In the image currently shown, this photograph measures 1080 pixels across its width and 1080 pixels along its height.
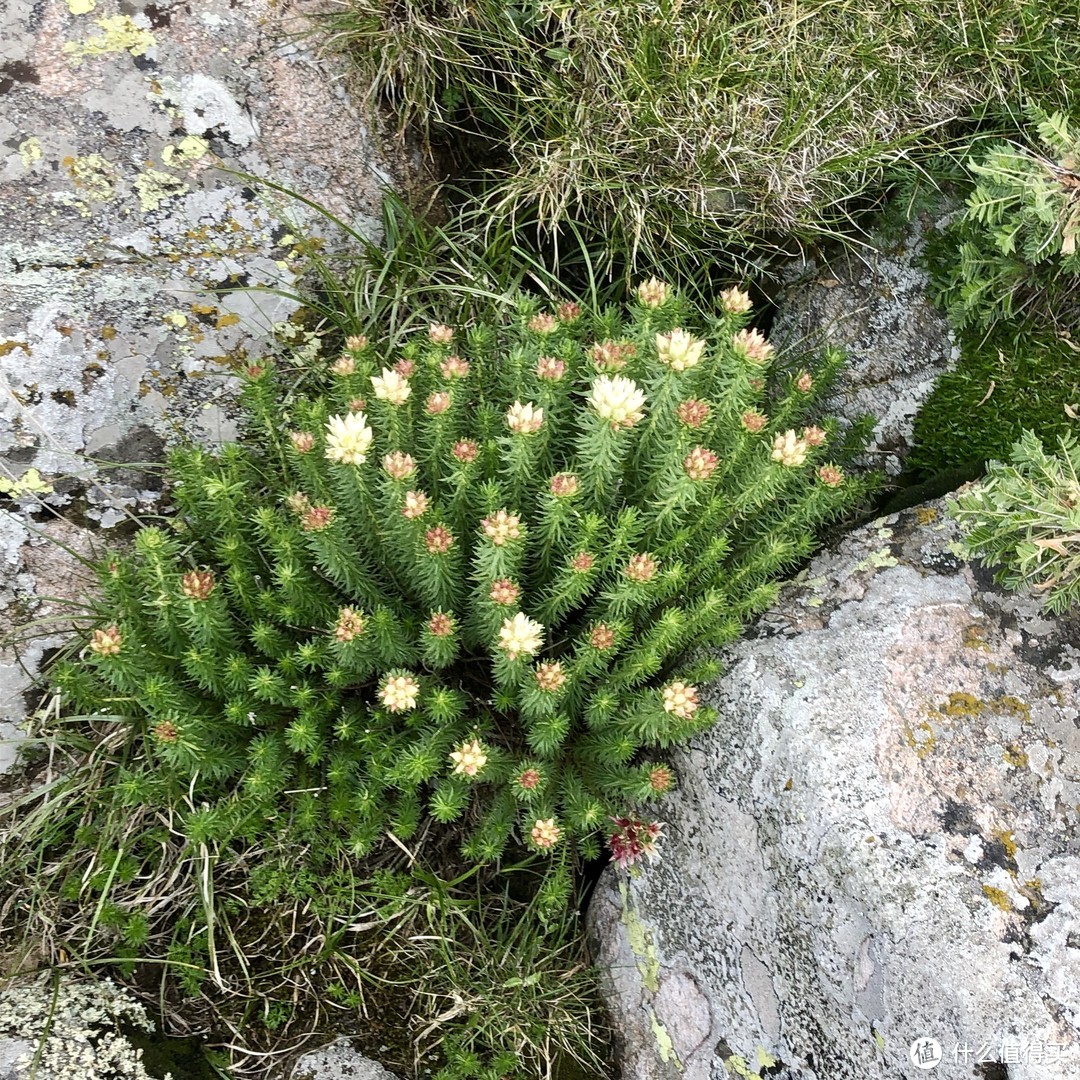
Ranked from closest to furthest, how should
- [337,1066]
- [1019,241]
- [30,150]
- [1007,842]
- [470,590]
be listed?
[1007,842] → [337,1066] → [470,590] → [1019,241] → [30,150]

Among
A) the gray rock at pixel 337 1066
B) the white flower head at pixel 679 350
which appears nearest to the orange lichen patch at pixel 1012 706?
the white flower head at pixel 679 350

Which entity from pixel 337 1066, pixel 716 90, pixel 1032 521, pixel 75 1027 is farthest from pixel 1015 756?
pixel 75 1027

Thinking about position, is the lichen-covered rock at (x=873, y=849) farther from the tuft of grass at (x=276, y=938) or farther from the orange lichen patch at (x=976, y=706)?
the tuft of grass at (x=276, y=938)

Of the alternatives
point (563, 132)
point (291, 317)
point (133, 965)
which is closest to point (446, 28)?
point (563, 132)

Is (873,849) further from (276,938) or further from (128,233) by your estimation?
(128,233)

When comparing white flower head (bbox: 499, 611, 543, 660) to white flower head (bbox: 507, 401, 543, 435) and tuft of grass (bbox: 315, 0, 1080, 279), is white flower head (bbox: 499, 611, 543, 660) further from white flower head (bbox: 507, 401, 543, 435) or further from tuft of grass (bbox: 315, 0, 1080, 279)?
tuft of grass (bbox: 315, 0, 1080, 279)

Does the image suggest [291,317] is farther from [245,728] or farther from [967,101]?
[967,101]

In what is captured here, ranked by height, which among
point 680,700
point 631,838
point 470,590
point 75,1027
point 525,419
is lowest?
point 75,1027
